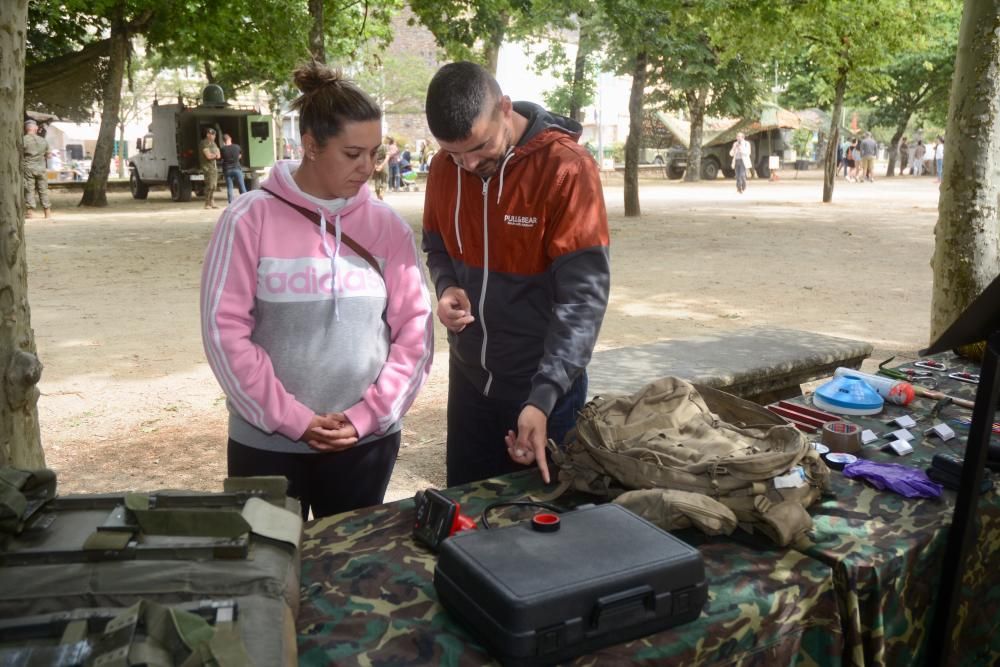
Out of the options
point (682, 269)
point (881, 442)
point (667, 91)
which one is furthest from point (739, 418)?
point (667, 91)

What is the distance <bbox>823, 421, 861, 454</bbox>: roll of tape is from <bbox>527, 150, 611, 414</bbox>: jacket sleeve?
0.74 meters

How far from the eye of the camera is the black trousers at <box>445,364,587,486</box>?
264 centimetres

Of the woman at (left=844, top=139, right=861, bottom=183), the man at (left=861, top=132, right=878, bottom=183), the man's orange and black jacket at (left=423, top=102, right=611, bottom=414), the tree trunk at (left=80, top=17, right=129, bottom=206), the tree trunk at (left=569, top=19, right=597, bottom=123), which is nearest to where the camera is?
the man's orange and black jacket at (left=423, top=102, right=611, bottom=414)

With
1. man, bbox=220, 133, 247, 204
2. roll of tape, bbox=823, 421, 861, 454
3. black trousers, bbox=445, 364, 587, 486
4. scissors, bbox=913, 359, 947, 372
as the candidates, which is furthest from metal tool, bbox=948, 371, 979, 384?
man, bbox=220, 133, 247, 204

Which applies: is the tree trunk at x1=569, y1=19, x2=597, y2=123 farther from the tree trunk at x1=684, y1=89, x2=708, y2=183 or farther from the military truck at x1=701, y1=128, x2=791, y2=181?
the military truck at x1=701, y1=128, x2=791, y2=181

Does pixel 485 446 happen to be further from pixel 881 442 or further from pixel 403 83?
pixel 403 83

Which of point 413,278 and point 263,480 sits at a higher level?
point 413,278

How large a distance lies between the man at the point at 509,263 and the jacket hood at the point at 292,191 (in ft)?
0.94

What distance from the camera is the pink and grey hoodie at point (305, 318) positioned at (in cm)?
222

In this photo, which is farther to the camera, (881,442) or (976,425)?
(881,442)

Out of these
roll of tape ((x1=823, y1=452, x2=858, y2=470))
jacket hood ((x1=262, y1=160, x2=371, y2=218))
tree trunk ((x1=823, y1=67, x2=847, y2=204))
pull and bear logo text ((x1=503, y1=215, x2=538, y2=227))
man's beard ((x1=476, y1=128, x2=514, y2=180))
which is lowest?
roll of tape ((x1=823, y1=452, x2=858, y2=470))

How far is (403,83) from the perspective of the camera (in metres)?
56.6

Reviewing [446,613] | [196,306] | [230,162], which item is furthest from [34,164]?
[446,613]

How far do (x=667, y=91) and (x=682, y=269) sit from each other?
2678 cm
